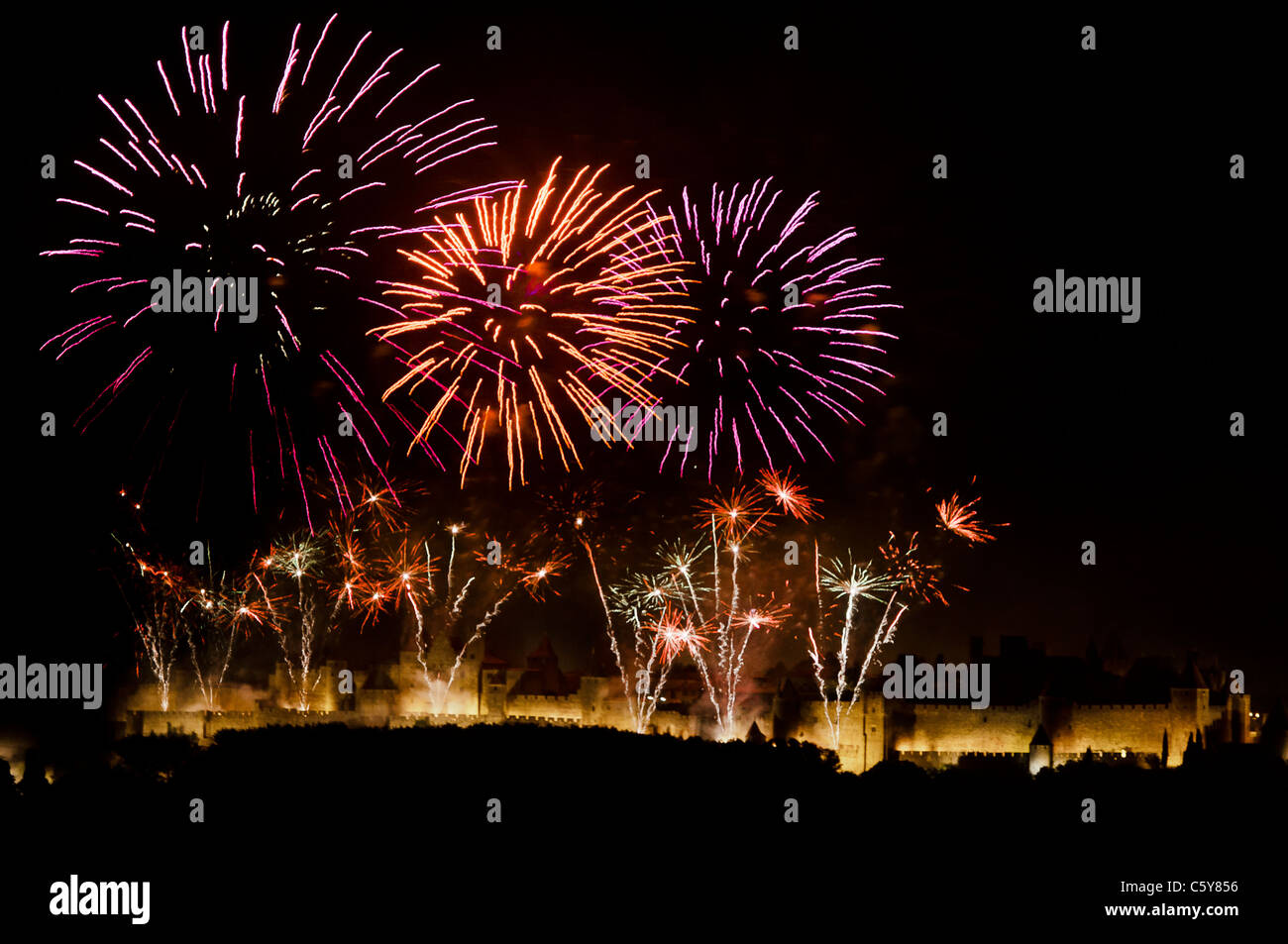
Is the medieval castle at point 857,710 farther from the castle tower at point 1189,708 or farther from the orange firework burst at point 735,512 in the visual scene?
the orange firework burst at point 735,512

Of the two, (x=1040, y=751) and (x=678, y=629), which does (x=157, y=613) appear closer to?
(x=678, y=629)

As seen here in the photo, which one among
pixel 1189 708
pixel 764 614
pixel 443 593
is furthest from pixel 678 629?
pixel 1189 708

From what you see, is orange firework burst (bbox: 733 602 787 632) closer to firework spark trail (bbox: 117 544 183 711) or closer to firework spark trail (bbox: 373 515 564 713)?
firework spark trail (bbox: 373 515 564 713)

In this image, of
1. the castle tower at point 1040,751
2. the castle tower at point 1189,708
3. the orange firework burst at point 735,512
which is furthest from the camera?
the castle tower at point 1189,708

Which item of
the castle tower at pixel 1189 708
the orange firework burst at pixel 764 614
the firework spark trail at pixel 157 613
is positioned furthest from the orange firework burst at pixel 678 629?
the castle tower at pixel 1189 708
